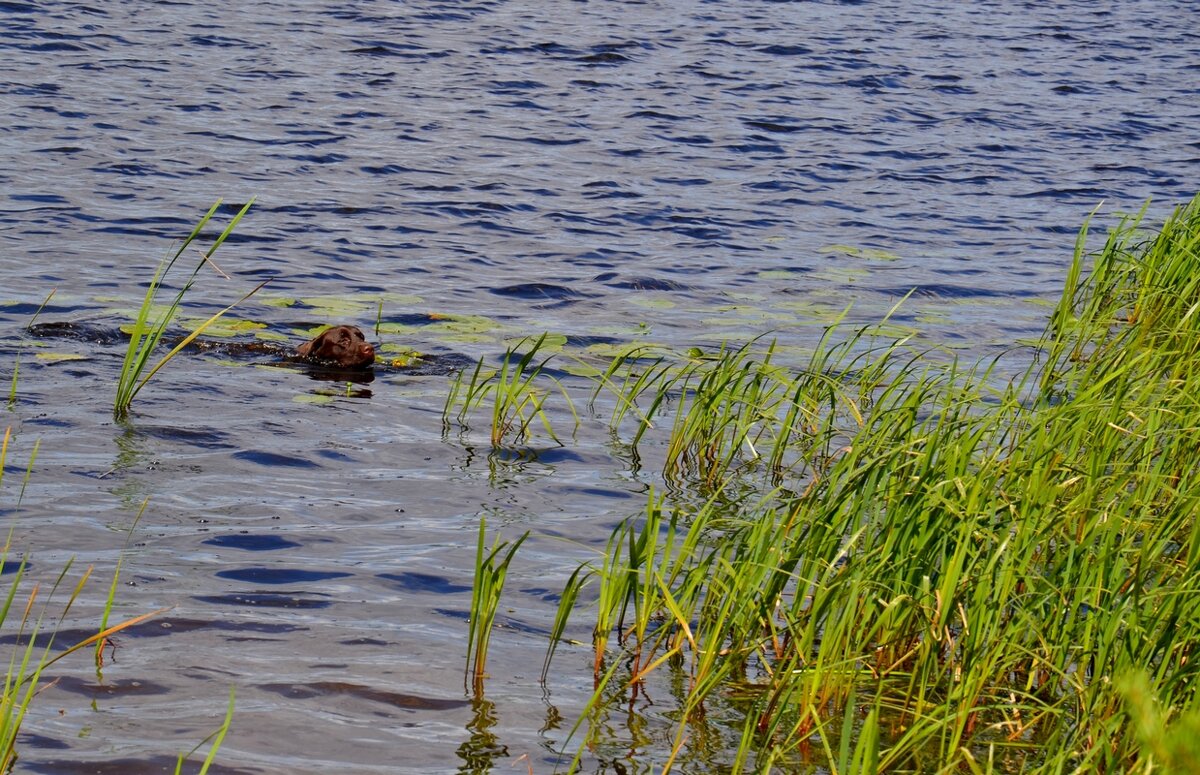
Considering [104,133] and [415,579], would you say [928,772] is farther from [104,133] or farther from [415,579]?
[104,133]

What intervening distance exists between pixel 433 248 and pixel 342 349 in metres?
3.44

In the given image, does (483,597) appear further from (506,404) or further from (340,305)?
(340,305)

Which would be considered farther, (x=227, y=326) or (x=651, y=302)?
(x=651, y=302)

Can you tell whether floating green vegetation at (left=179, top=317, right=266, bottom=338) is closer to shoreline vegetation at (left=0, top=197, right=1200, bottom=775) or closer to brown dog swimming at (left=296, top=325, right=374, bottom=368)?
brown dog swimming at (left=296, top=325, right=374, bottom=368)

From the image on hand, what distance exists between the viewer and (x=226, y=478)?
5.69m

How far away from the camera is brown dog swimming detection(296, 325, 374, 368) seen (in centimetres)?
728

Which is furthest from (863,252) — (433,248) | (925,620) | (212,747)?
(212,747)

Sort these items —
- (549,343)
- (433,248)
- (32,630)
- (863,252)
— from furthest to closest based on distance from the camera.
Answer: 1. (863,252)
2. (433,248)
3. (549,343)
4. (32,630)

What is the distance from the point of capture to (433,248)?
10617mm

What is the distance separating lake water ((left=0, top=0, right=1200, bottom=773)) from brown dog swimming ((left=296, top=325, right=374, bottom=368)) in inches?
8.9

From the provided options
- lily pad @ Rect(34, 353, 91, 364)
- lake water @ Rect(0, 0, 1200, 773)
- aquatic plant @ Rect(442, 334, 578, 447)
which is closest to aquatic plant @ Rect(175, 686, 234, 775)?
lake water @ Rect(0, 0, 1200, 773)

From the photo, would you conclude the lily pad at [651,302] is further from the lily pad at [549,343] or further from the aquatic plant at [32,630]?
the aquatic plant at [32,630]

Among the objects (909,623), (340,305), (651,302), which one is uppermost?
(909,623)

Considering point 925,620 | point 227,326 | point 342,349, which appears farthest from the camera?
point 227,326
